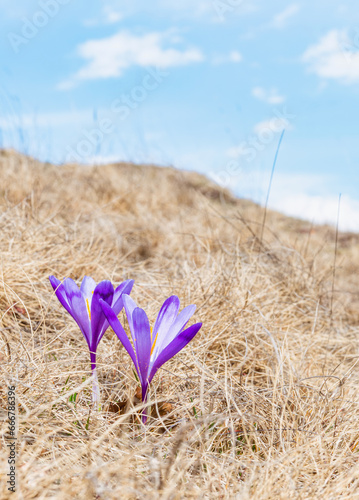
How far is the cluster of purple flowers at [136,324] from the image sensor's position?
108 cm

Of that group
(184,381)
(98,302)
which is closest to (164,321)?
(98,302)

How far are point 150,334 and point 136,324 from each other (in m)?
0.06

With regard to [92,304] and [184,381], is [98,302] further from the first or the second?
[184,381]

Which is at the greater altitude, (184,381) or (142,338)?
→ (142,338)

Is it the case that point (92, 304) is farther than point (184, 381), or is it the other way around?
point (184, 381)

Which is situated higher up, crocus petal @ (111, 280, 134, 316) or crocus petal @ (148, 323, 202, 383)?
crocus petal @ (111, 280, 134, 316)

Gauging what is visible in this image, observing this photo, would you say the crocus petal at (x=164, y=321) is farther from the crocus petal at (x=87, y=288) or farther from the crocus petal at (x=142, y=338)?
the crocus petal at (x=87, y=288)

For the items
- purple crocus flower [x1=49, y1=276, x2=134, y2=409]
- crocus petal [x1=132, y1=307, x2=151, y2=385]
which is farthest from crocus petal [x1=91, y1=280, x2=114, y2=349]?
crocus petal [x1=132, y1=307, x2=151, y2=385]

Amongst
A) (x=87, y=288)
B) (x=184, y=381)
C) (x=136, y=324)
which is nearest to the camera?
(x=136, y=324)

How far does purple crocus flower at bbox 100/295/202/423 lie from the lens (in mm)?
1068

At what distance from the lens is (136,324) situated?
1074mm

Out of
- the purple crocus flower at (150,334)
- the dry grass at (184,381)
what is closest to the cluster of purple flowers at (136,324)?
the purple crocus flower at (150,334)

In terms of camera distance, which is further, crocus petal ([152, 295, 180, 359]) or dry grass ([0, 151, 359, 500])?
crocus petal ([152, 295, 180, 359])

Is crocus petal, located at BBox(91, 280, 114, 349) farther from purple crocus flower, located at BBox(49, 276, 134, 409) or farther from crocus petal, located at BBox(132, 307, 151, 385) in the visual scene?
crocus petal, located at BBox(132, 307, 151, 385)
